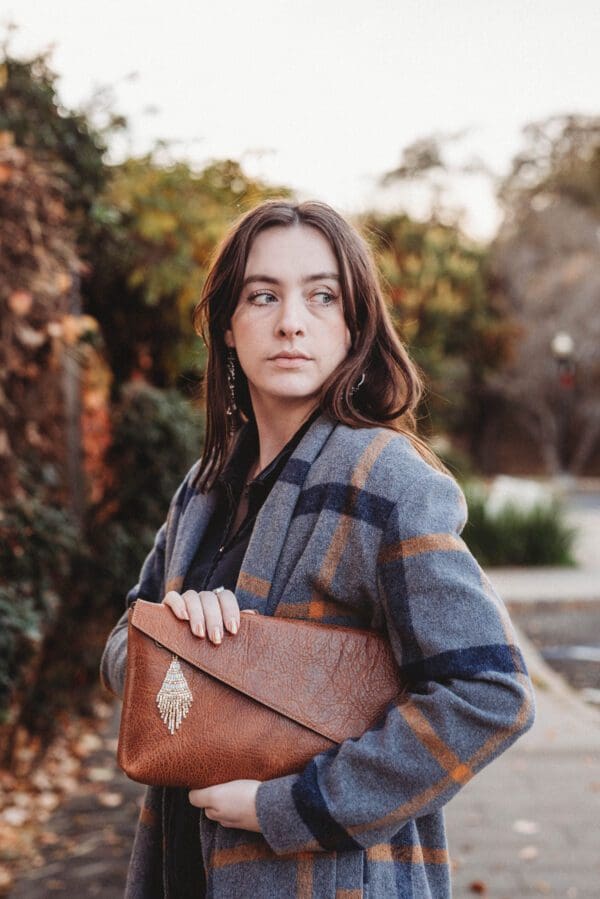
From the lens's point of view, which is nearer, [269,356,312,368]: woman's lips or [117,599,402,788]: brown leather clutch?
[117,599,402,788]: brown leather clutch

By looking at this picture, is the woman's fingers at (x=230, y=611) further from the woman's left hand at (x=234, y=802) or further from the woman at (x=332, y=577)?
the woman's left hand at (x=234, y=802)

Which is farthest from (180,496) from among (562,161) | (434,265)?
(562,161)

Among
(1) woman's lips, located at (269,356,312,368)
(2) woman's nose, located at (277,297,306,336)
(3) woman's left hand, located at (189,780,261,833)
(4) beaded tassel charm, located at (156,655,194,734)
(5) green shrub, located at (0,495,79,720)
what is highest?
(2) woman's nose, located at (277,297,306,336)

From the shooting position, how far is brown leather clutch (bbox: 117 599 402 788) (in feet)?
4.32

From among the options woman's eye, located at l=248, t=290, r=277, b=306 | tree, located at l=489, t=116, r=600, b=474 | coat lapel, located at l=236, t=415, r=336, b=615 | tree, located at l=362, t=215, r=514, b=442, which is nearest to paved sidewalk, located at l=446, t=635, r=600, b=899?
coat lapel, located at l=236, t=415, r=336, b=615

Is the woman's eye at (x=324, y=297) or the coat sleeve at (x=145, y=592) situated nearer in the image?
the woman's eye at (x=324, y=297)

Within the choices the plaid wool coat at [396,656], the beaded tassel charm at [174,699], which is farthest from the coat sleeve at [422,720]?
the beaded tassel charm at [174,699]

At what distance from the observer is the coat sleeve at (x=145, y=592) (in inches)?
70.3

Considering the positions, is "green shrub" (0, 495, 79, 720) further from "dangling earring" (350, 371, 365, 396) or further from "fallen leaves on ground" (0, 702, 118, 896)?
"dangling earring" (350, 371, 365, 396)

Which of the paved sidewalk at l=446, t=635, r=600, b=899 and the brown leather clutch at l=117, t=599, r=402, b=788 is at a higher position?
the brown leather clutch at l=117, t=599, r=402, b=788

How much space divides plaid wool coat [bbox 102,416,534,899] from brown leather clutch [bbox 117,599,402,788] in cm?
5

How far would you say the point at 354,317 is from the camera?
1.62 meters

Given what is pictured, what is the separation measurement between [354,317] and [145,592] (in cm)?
81

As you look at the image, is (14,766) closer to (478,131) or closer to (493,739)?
(493,739)
